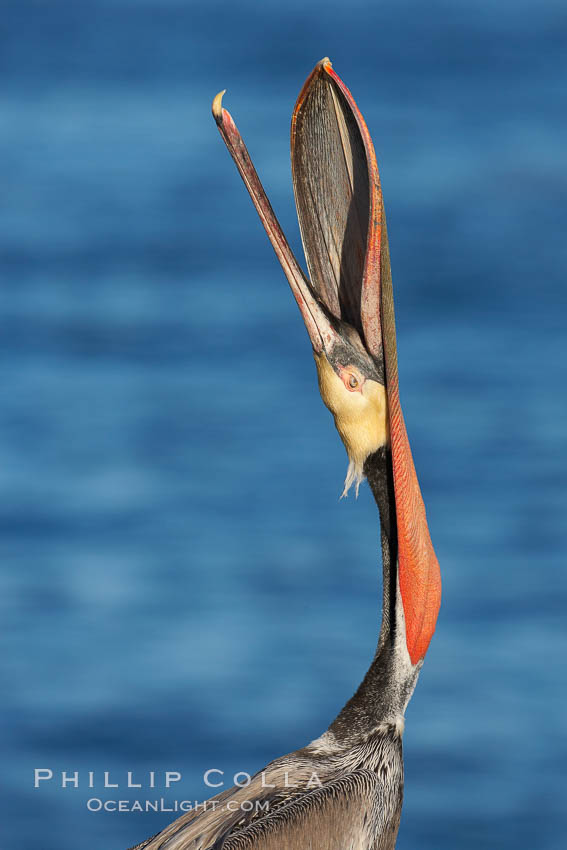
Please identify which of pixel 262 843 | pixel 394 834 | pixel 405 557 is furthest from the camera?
pixel 394 834

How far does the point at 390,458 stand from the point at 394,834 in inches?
43.0

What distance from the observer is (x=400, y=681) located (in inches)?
139

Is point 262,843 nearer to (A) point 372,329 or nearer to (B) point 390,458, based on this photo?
(B) point 390,458

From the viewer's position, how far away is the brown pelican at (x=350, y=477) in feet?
10.5

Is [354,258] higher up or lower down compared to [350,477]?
higher up

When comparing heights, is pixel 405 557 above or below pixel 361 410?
below

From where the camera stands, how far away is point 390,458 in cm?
343

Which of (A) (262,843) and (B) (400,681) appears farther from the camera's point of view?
(B) (400,681)

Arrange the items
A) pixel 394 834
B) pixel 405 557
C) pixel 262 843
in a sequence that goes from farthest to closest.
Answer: pixel 394 834 < pixel 405 557 < pixel 262 843

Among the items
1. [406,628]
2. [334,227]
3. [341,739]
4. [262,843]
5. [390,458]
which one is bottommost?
[262,843]

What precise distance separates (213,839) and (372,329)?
1367 millimetres

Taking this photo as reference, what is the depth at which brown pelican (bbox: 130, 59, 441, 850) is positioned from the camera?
3.20 metres

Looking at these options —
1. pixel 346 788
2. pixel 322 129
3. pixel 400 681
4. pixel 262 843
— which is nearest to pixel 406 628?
pixel 400 681

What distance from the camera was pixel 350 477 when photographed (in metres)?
3.45
